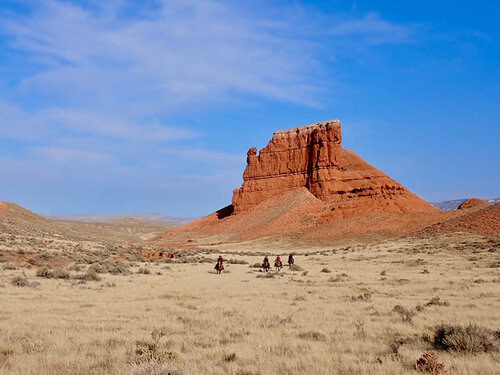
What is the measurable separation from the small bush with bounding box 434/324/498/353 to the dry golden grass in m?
0.20

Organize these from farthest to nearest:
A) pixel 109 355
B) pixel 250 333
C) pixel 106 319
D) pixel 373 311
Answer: pixel 373 311
pixel 106 319
pixel 250 333
pixel 109 355

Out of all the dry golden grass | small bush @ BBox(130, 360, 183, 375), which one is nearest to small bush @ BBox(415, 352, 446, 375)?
the dry golden grass

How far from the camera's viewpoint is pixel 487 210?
52.2 metres

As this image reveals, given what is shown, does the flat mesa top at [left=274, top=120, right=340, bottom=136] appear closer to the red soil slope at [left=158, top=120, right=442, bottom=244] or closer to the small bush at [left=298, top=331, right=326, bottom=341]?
the red soil slope at [left=158, top=120, right=442, bottom=244]

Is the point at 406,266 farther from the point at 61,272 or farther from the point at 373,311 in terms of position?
the point at 61,272

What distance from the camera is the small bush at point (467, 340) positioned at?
7.54m

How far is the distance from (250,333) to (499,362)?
483 cm

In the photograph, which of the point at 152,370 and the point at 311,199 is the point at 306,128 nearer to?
the point at 311,199

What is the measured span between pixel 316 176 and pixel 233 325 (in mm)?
85576

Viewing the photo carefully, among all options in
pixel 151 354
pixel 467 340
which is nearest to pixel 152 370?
pixel 151 354

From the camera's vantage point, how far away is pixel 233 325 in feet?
33.6

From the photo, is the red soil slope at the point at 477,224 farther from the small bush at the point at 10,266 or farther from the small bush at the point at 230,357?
the small bush at the point at 230,357

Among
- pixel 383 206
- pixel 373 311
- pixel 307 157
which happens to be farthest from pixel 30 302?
pixel 307 157

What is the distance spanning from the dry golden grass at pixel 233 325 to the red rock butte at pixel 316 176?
66.0 m
